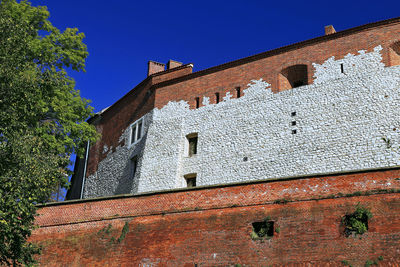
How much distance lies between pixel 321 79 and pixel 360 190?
8.40m

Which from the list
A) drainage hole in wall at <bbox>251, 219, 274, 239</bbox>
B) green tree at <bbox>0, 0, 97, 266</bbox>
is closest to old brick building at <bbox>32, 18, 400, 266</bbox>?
drainage hole in wall at <bbox>251, 219, 274, 239</bbox>

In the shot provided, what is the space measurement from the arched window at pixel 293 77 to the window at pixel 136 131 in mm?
7174

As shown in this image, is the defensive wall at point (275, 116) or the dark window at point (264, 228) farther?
the defensive wall at point (275, 116)

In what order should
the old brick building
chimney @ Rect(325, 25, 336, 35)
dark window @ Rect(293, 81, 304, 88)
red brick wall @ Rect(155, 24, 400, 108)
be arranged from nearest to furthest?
the old brick building < red brick wall @ Rect(155, 24, 400, 108) < dark window @ Rect(293, 81, 304, 88) < chimney @ Rect(325, 25, 336, 35)

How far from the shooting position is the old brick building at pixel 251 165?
13.6 m

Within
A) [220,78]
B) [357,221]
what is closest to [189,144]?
[220,78]

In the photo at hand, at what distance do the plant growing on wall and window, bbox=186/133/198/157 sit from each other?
1063 cm

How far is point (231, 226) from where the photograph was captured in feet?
47.6

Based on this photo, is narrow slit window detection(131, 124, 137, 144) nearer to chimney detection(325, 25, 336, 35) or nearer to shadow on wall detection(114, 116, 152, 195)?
shadow on wall detection(114, 116, 152, 195)

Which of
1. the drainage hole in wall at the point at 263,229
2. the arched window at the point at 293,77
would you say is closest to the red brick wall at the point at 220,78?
the arched window at the point at 293,77

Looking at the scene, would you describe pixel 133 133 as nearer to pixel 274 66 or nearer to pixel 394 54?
pixel 274 66

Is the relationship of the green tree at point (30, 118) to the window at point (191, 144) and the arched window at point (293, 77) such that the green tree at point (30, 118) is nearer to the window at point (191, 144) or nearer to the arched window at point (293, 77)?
the window at point (191, 144)

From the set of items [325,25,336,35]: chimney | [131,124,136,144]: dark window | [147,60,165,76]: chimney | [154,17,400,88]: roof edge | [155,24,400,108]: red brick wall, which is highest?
[147,60,165,76]: chimney

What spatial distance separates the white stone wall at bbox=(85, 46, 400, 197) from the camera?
19172 millimetres
